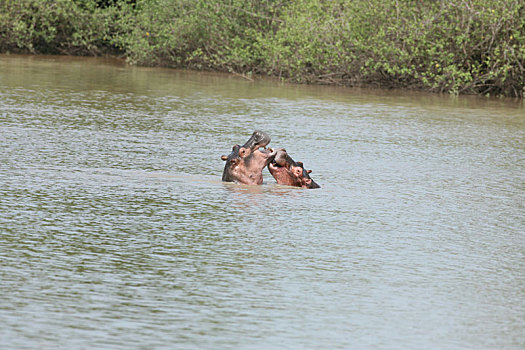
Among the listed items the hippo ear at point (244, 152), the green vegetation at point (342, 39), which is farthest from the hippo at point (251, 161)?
the green vegetation at point (342, 39)

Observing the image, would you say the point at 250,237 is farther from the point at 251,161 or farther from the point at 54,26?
the point at 54,26

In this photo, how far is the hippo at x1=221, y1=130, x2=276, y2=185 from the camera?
27.0 feet

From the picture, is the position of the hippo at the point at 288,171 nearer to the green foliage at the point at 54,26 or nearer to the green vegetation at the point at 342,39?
the green vegetation at the point at 342,39

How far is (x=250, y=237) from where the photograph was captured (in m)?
6.42

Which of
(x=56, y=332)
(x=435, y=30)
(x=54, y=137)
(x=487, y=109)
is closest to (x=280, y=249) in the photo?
(x=56, y=332)

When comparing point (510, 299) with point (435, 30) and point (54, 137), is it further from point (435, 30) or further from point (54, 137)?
point (435, 30)

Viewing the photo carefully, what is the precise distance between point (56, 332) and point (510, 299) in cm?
250

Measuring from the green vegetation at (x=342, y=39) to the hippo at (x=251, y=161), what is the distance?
1079cm

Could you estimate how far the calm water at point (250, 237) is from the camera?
4621 mm

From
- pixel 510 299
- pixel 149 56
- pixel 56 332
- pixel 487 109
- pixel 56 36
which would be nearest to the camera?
pixel 56 332

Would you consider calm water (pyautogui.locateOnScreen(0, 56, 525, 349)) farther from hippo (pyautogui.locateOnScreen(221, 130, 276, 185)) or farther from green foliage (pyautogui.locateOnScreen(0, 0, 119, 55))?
green foliage (pyautogui.locateOnScreen(0, 0, 119, 55))

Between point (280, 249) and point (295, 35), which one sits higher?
point (295, 35)

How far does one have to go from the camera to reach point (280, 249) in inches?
242

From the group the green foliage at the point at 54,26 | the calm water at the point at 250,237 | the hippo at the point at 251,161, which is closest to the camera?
the calm water at the point at 250,237
